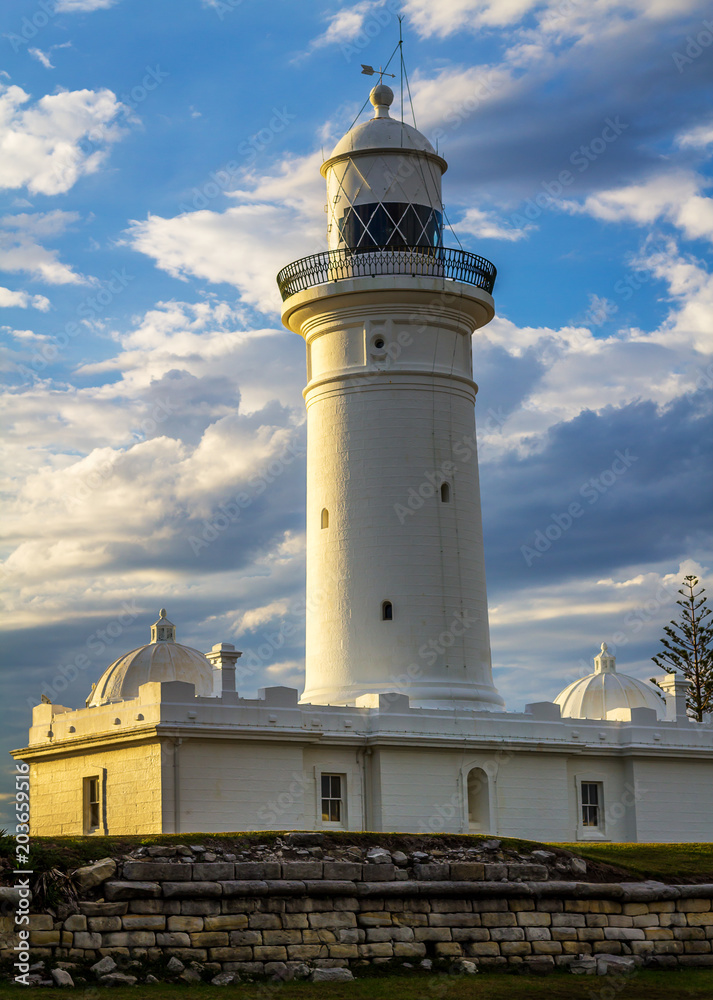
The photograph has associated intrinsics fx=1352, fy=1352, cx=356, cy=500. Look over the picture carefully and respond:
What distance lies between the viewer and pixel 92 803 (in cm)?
2572

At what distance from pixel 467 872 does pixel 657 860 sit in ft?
14.1

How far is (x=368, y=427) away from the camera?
2881 centimetres

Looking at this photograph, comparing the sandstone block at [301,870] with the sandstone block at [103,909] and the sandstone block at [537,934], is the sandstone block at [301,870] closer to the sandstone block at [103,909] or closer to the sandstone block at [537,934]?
the sandstone block at [103,909]

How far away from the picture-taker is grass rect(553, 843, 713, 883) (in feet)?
63.1

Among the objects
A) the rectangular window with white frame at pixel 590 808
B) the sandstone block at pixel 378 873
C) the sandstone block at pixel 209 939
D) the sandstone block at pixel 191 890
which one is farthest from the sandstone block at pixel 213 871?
the rectangular window with white frame at pixel 590 808

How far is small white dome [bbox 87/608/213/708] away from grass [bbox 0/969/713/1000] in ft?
41.4

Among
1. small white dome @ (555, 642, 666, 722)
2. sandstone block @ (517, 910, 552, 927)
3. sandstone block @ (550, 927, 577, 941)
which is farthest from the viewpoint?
small white dome @ (555, 642, 666, 722)

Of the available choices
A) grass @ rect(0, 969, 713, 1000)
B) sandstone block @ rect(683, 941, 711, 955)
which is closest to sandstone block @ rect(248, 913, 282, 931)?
grass @ rect(0, 969, 713, 1000)

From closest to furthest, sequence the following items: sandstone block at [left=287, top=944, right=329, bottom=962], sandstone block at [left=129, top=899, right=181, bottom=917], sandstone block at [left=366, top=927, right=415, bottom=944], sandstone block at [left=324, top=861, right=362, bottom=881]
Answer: sandstone block at [left=129, top=899, right=181, bottom=917]
sandstone block at [left=287, top=944, right=329, bottom=962]
sandstone block at [left=366, top=927, right=415, bottom=944]
sandstone block at [left=324, top=861, right=362, bottom=881]

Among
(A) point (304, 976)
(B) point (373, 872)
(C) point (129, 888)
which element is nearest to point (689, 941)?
(B) point (373, 872)

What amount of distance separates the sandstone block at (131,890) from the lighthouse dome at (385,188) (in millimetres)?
17558

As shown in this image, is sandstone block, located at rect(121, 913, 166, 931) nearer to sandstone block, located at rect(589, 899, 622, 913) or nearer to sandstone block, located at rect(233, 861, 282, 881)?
sandstone block, located at rect(233, 861, 282, 881)

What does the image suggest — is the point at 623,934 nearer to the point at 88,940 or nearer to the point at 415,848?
the point at 415,848

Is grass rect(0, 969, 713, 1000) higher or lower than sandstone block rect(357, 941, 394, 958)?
lower
